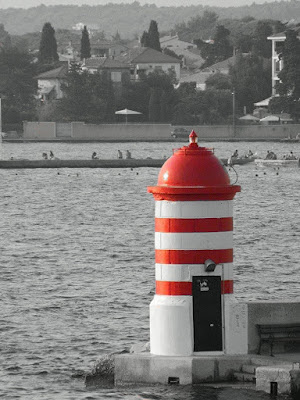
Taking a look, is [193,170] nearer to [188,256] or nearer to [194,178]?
[194,178]

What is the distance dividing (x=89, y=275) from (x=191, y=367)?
1813 cm

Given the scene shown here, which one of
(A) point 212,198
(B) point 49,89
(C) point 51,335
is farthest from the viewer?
(B) point 49,89

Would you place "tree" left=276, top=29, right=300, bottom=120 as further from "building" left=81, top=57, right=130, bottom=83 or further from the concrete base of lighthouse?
the concrete base of lighthouse

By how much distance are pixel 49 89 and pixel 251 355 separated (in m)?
187

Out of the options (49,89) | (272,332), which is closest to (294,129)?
(49,89)

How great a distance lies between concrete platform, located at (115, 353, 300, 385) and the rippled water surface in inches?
4.2

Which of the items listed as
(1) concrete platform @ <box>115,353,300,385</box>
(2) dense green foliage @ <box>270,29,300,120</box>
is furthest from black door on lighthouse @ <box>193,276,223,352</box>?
Answer: (2) dense green foliage @ <box>270,29,300,120</box>

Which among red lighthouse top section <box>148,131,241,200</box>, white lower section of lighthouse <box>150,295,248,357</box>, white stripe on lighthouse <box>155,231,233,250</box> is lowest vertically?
white lower section of lighthouse <box>150,295,248,357</box>

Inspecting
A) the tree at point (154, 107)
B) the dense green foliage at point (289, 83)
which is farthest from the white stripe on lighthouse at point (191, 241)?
the tree at point (154, 107)

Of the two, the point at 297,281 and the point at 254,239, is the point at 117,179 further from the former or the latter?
the point at 297,281

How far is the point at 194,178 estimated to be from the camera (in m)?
12.9

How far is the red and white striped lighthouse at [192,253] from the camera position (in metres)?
12.9

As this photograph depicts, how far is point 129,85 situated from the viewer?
18788 cm

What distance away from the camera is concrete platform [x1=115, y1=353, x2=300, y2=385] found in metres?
12.9
